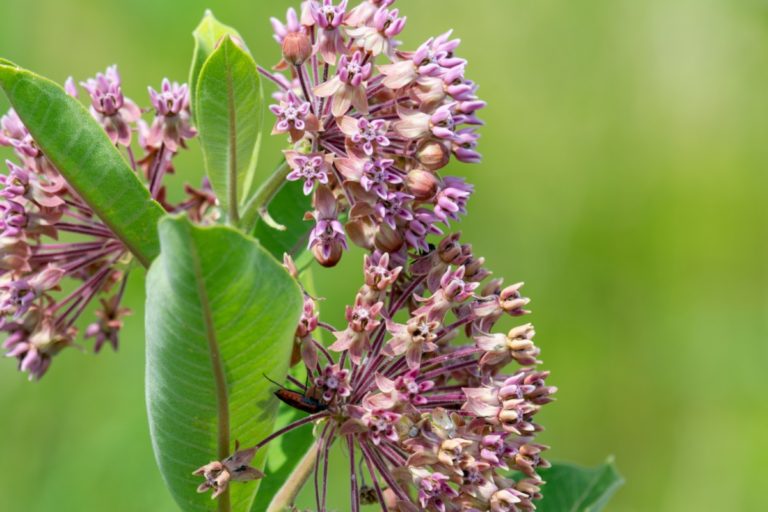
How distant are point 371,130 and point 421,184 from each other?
0.11 metres

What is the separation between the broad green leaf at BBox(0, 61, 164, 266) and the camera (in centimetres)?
135

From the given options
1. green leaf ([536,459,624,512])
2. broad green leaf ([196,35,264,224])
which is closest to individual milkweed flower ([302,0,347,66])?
broad green leaf ([196,35,264,224])

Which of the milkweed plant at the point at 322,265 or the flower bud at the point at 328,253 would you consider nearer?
the milkweed plant at the point at 322,265

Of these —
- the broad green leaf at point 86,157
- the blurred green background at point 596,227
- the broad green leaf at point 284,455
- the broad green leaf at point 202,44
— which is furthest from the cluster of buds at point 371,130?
the blurred green background at point 596,227

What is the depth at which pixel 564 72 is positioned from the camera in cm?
515

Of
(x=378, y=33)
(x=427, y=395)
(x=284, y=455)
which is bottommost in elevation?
(x=284, y=455)

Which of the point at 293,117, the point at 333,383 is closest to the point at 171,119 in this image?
the point at 293,117

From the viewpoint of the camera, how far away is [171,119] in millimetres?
1645

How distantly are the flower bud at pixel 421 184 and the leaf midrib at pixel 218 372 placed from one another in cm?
38

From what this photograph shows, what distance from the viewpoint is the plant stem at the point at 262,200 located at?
1525 millimetres

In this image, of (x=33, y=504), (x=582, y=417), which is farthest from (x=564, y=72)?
(x=33, y=504)

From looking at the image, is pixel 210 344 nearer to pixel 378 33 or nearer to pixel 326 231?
pixel 326 231

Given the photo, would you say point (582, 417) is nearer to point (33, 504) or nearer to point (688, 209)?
point (688, 209)

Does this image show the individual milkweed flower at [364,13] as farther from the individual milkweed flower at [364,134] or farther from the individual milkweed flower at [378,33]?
the individual milkweed flower at [364,134]
